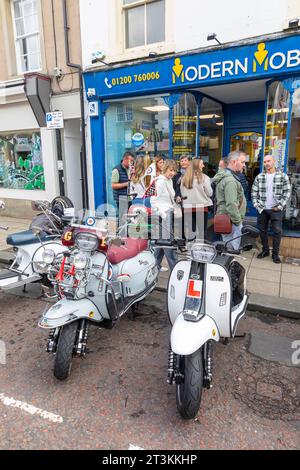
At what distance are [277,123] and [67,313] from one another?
5168mm

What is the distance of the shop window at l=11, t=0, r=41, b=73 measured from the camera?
8.28 metres

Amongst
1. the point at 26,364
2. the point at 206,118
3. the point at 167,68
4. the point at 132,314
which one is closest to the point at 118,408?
the point at 26,364

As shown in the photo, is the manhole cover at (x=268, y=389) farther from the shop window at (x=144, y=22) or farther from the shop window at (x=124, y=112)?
the shop window at (x=144, y=22)

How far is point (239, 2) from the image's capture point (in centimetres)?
567

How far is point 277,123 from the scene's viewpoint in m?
6.02

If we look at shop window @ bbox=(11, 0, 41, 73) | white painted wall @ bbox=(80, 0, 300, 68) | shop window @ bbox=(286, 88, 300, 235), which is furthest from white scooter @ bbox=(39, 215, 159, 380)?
shop window @ bbox=(11, 0, 41, 73)

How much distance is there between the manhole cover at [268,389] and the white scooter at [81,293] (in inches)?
52.3

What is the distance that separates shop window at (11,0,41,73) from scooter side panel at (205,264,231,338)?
26.2 feet

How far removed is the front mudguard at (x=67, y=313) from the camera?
2.75 m

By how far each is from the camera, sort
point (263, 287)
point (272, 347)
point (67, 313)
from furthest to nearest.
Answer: point (263, 287), point (272, 347), point (67, 313)

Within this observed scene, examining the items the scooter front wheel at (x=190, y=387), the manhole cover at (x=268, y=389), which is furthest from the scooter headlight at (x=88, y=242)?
the manhole cover at (x=268, y=389)

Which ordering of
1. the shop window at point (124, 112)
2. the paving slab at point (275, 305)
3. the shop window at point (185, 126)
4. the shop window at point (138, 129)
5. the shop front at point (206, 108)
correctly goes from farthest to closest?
the shop window at point (124, 112) < the shop window at point (138, 129) < the shop window at point (185, 126) < the shop front at point (206, 108) < the paving slab at point (275, 305)

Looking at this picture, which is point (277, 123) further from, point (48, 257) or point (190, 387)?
point (190, 387)

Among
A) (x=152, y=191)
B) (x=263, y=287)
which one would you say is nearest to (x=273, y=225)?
(x=263, y=287)
